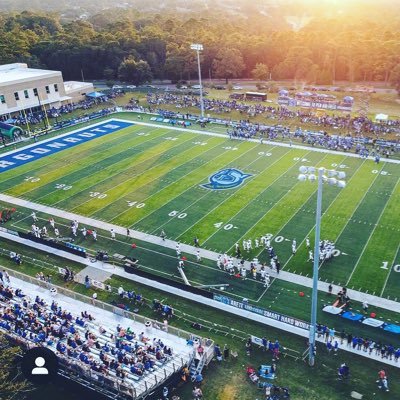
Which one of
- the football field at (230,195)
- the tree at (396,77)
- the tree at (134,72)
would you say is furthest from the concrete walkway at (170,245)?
the tree at (396,77)

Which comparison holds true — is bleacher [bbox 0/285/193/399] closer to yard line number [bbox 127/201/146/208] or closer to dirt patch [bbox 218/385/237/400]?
dirt patch [bbox 218/385/237/400]

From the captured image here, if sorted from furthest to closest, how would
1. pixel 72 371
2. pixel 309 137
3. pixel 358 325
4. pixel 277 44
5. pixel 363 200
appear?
pixel 277 44 < pixel 309 137 < pixel 363 200 < pixel 358 325 < pixel 72 371

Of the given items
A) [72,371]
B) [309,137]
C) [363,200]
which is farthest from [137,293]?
[309,137]

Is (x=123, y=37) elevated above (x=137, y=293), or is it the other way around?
(x=123, y=37)

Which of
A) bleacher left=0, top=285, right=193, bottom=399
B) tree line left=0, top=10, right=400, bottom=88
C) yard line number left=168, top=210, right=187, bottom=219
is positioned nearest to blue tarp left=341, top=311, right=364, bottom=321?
bleacher left=0, top=285, right=193, bottom=399

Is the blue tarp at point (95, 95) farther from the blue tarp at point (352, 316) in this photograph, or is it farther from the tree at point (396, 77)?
the blue tarp at point (352, 316)

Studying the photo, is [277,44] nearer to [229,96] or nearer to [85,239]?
[229,96]
